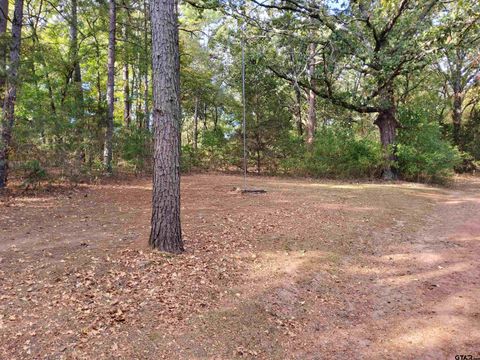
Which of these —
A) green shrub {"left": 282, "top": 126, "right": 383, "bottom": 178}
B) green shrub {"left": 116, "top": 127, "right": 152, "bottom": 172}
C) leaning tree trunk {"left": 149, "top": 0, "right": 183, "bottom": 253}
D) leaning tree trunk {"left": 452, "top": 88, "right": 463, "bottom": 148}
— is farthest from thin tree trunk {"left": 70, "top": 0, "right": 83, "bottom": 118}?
leaning tree trunk {"left": 452, "top": 88, "right": 463, "bottom": 148}

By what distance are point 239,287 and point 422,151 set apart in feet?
37.7

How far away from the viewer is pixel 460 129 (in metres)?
17.9

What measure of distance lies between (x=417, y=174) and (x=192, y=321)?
12388 mm

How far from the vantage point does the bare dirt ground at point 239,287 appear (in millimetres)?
2787

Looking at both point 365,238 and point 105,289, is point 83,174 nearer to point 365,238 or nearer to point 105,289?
point 105,289

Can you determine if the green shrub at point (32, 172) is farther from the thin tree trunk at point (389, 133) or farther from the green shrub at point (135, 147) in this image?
the thin tree trunk at point (389, 133)

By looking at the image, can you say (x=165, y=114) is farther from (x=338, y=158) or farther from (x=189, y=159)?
(x=189, y=159)

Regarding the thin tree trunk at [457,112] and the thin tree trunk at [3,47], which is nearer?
the thin tree trunk at [3,47]

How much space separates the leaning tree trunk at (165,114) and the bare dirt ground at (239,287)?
24.6 inches

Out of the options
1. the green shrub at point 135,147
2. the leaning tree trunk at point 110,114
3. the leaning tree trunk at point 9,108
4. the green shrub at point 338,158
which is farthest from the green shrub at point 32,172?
the green shrub at point 338,158

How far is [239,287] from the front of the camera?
3.69 meters

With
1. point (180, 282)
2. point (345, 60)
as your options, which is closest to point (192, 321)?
point (180, 282)

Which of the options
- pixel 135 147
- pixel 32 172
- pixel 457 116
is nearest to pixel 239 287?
pixel 32 172

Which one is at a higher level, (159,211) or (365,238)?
(159,211)
